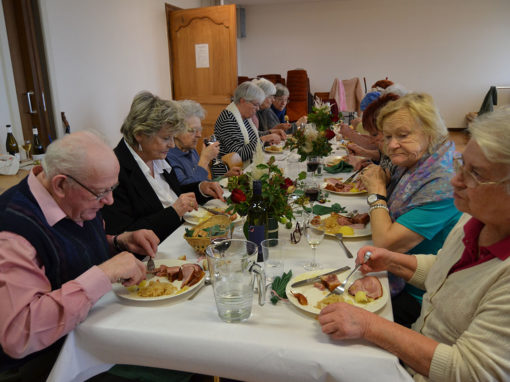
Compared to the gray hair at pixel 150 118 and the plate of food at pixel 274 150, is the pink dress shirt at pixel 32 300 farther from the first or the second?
the plate of food at pixel 274 150

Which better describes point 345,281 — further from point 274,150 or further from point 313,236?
point 274,150

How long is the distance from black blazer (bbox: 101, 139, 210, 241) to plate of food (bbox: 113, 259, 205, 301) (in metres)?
0.41

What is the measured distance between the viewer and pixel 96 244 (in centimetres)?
135

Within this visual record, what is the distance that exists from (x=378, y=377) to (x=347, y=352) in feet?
0.30

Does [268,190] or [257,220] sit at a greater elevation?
[268,190]


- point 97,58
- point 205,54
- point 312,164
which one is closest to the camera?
point 312,164

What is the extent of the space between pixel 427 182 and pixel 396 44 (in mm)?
8140

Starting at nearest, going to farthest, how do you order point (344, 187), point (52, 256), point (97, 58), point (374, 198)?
1. point (52, 256)
2. point (374, 198)
3. point (344, 187)
4. point (97, 58)

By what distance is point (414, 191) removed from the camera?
1624mm

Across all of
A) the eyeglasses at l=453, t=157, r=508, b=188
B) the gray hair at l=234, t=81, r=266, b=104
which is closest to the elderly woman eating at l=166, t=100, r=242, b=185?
the gray hair at l=234, t=81, r=266, b=104

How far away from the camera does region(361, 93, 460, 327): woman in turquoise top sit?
5.02ft

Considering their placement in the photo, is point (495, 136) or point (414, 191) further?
point (414, 191)

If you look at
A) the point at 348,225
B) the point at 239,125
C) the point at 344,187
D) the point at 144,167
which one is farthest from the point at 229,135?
the point at 348,225

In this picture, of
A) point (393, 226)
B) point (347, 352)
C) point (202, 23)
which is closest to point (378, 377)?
point (347, 352)
